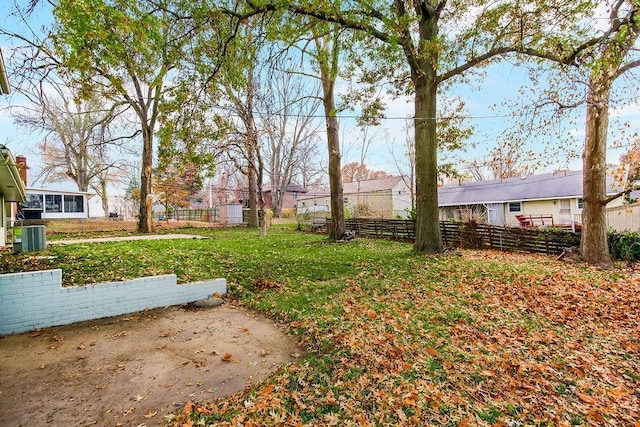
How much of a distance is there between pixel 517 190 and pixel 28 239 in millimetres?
24638

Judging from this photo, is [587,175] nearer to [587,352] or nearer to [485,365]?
[587,352]

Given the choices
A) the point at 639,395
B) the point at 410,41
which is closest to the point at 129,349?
the point at 639,395

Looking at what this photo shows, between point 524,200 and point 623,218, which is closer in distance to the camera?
point 623,218

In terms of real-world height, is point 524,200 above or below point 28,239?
above

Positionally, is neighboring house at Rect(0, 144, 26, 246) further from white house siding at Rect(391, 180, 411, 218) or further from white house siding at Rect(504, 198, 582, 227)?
white house siding at Rect(391, 180, 411, 218)

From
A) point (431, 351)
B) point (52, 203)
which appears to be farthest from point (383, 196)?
point (52, 203)

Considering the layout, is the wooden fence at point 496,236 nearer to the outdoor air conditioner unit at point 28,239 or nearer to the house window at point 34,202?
the outdoor air conditioner unit at point 28,239

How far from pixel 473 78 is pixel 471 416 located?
10.3m

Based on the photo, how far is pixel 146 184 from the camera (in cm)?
1611

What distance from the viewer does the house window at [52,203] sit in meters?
21.6

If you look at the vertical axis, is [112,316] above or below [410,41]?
below

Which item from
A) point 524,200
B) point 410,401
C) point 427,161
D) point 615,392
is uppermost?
point 427,161

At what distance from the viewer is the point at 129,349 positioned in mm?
3678

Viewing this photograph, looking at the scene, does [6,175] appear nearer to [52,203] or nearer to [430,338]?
[430,338]
